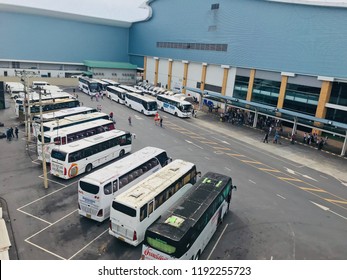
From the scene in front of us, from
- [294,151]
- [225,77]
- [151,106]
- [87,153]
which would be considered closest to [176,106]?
[151,106]

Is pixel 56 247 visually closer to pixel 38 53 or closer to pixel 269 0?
pixel 269 0

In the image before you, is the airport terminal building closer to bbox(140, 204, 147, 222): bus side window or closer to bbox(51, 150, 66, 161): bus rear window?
bbox(140, 204, 147, 222): bus side window

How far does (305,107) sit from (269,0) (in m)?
18.1

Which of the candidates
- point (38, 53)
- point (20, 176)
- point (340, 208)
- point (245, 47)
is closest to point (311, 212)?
point (340, 208)

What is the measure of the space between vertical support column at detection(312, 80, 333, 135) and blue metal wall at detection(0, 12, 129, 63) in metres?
62.3

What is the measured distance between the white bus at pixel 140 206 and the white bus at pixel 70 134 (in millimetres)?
10881

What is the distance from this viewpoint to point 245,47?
52.3 meters

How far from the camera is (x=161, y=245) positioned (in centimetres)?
1350

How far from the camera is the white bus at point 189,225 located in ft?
44.1

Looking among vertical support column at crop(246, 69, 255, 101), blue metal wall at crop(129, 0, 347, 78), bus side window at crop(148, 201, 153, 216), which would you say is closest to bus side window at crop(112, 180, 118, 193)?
bus side window at crop(148, 201, 153, 216)

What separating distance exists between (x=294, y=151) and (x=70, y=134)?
87.3 feet

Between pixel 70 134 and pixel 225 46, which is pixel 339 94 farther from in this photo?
pixel 70 134

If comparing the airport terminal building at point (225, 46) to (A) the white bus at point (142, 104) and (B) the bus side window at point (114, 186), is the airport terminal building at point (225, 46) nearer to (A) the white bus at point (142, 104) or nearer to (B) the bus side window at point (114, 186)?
(A) the white bus at point (142, 104)

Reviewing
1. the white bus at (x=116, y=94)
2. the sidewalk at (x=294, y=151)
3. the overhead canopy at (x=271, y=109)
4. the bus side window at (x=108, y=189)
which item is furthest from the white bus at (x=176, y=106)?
the bus side window at (x=108, y=189)
